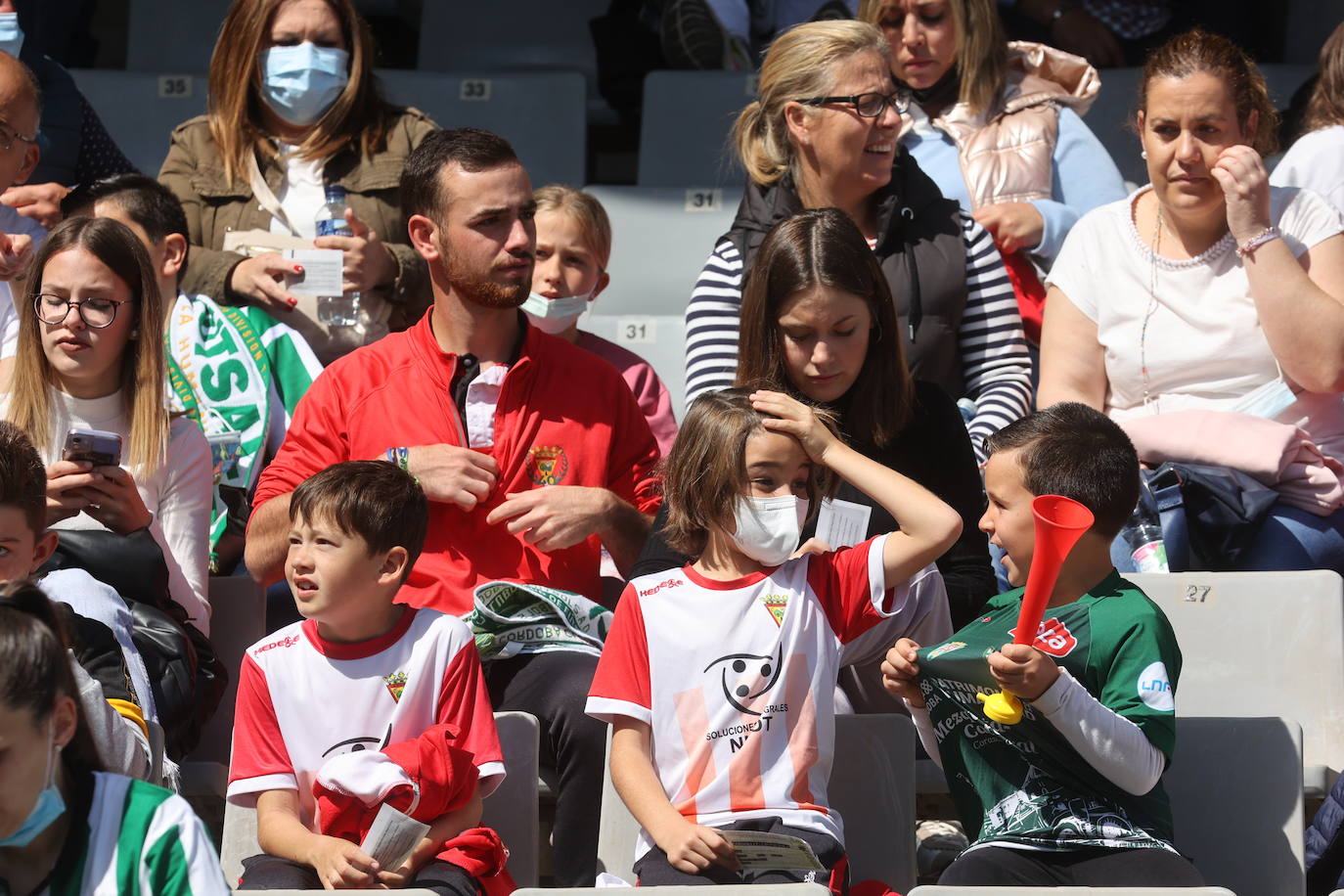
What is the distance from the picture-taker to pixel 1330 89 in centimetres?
423

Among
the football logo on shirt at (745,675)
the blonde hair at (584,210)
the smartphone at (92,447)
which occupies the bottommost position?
the football logo on shirt at (745,675)

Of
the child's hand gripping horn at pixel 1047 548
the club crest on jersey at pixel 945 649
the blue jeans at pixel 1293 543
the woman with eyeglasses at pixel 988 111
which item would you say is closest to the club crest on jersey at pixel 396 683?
the club crest on jersey at pixel 945 649

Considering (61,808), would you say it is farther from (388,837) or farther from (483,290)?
(483,290)

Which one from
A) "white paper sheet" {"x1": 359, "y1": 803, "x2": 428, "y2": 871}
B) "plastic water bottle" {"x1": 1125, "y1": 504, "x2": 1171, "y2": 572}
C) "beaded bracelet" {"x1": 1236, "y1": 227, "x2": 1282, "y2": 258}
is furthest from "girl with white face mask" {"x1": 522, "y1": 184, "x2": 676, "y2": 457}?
"white paper sheet" {"x1": 359, "y1": 803, "x2": 428, "y2": 871}

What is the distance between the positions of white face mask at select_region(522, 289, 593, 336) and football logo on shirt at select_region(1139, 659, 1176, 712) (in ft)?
5.85

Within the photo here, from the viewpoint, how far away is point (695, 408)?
277 cm

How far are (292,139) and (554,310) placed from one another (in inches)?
38.6

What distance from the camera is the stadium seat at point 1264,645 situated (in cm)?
315

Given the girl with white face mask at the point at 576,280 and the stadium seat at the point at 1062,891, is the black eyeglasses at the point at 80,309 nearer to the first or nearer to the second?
the girl with white face mask at the point at 576,280

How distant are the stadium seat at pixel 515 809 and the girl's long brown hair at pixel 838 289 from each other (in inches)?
30.8

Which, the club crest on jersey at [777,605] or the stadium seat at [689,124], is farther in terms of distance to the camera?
the stadium seat at [689,124]

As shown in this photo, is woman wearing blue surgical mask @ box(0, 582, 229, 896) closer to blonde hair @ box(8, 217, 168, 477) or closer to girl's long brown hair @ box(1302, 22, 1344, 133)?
blonde hair @ box(8, 217, 168, 477)

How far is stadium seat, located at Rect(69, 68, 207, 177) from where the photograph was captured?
555cm

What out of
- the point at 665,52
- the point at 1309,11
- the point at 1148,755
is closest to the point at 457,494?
the point at 1148,755
